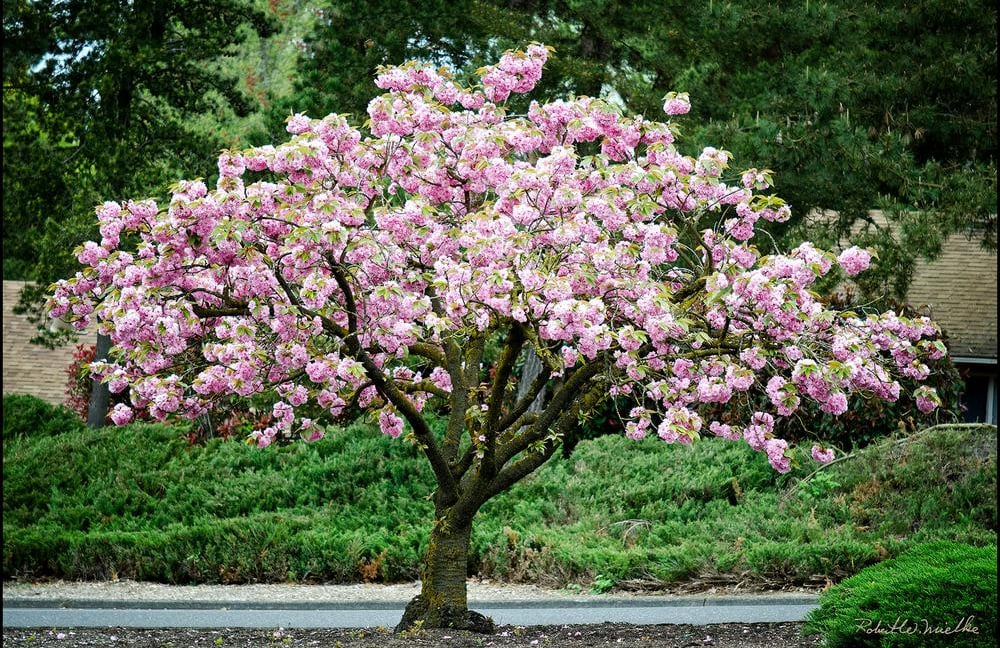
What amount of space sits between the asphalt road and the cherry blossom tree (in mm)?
1285

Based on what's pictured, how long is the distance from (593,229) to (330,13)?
42.0 feet

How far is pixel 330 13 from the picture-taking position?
57.8 feet

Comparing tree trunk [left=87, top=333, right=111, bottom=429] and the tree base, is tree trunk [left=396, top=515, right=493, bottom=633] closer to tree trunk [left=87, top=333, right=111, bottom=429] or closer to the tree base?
the tree base

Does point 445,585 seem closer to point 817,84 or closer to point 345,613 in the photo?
point 345,613

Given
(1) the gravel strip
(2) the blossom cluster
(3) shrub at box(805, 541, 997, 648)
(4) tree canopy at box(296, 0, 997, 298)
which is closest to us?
(3) shrub at box(805, 541, 997, 648)

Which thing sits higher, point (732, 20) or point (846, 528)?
point (732, 20)

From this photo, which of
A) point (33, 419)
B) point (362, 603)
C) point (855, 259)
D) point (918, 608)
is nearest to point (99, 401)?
point (33, 419)

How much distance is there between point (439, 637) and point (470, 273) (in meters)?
2.39

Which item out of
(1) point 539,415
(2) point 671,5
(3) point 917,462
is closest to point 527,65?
(1) point 539,415

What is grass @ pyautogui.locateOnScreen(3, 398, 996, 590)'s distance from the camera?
9.62 meters

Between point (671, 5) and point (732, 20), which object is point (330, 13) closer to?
point (671, 5)

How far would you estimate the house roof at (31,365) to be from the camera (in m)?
23.8

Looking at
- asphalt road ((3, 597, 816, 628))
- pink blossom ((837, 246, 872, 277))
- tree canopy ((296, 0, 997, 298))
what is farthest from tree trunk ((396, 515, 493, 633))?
tree canopy ((296, 0, 997, 298))

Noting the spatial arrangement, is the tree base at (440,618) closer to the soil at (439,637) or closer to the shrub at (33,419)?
the soil at (439,637)
